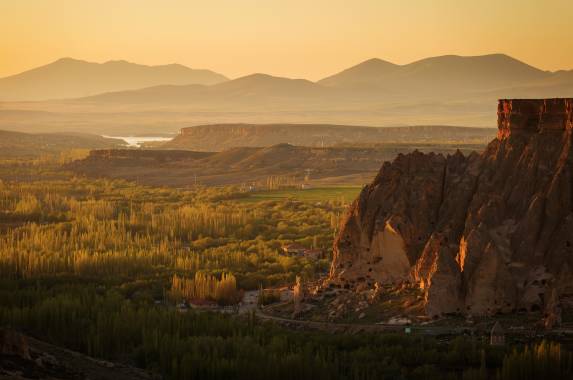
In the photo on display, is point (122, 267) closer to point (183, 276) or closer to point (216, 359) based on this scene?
point (183, 276)

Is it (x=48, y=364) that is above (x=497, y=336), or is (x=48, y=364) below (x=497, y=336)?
below

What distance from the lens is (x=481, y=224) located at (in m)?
55.2

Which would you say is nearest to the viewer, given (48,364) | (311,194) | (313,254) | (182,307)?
(48,364)

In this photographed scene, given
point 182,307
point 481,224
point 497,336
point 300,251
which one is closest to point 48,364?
point 497,336

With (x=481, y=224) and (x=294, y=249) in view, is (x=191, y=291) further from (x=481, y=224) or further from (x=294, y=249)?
(x=481, y=224)

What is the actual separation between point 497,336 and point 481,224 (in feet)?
23.4

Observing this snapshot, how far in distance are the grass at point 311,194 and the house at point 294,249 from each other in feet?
137

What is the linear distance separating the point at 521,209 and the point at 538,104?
6448mm

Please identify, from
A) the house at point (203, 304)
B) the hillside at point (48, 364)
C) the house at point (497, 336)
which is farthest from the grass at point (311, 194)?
the house at point (497, 336)

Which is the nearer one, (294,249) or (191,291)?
(191,291)

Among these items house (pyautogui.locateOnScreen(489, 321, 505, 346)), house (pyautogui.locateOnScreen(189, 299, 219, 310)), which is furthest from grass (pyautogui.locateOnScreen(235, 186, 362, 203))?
house (pyautogui.locateOnScreen(489, 321, 505, 346))

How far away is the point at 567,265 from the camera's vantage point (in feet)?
174

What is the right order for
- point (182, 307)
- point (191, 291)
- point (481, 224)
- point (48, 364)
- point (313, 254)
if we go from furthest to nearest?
point (313, 254)
point (191, 291)
point (182, 307)
point (481, 224)
point (48, 364)

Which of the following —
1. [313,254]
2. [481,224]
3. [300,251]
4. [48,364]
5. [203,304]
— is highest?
[481,224]
